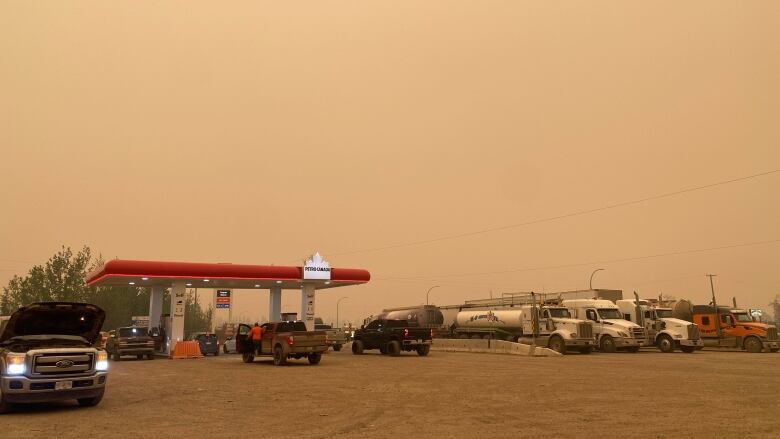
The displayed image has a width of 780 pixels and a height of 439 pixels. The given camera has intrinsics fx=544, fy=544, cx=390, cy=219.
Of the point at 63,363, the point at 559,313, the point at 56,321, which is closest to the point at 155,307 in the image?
the point at 56,321

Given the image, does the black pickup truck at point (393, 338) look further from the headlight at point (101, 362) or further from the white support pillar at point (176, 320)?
the headlight at point (101, 362)

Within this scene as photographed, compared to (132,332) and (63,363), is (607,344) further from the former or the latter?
(63,363)

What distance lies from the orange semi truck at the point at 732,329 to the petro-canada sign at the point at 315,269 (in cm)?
2553

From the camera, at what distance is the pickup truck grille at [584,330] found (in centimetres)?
3097

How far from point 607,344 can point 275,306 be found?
2370 cm

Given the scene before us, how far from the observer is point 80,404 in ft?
38.7

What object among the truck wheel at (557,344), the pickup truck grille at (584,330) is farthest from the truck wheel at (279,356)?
the pickup truck grille at (584,330)

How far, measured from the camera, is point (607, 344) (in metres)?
33.0

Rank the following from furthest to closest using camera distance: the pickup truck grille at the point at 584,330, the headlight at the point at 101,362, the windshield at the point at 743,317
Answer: the windshield at the point at 743,317
the pickup truck grille at the point at 584,330
the headlight at the point at 101,362

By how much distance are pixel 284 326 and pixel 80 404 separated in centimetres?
1253

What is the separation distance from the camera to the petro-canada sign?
3671 centimetres

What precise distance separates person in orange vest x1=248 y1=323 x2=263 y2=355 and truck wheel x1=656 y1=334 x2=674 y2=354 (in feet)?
81.7

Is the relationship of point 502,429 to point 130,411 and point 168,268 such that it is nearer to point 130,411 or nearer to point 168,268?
point 130,411

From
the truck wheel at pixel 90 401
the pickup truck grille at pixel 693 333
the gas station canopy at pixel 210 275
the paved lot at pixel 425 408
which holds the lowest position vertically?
the paved lot at pixel 425 408
